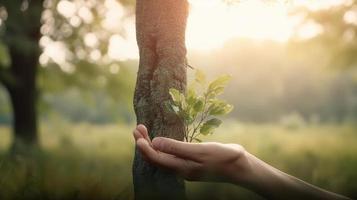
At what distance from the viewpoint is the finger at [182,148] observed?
2.40 m

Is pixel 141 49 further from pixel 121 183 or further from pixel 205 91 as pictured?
pixel 121 183

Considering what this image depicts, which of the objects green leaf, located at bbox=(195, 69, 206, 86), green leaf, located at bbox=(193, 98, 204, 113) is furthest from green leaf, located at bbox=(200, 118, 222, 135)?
green leaf, located at bbox=(195, 69, 206, 86)

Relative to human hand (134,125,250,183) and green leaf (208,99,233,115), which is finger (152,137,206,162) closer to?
human hand (134,125,250,183)

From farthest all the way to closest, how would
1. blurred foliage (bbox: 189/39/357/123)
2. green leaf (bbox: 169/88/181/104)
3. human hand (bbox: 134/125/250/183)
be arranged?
blurred foliage (bbox: 189/39/357/123) → green leaf (bbox: 169/88/181/104) → human hand (bbox: 134/125/250/183)

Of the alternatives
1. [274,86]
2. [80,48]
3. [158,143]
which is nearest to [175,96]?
[158,143]

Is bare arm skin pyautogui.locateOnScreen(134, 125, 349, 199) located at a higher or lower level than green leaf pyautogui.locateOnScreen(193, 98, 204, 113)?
lower

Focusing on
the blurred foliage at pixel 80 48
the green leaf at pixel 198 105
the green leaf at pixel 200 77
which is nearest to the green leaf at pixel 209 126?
the green leaf at pixel 198 105

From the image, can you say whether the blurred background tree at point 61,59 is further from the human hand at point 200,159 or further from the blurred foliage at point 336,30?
the human hand at point 200,159

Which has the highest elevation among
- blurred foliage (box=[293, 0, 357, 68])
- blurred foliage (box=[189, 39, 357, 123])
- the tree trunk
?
blurred foliage (box=[293, 0, 357, 68])

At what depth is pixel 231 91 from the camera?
2554 inches

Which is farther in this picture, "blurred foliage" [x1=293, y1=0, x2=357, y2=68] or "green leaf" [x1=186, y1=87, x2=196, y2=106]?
"blurred foliage" [x1=293, y1=0, x2=357, y2=68]

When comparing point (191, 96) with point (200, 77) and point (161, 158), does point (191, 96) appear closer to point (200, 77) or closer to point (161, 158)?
point (200, 77)

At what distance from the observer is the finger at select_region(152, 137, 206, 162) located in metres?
2.40

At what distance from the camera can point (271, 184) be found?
8.07ft
